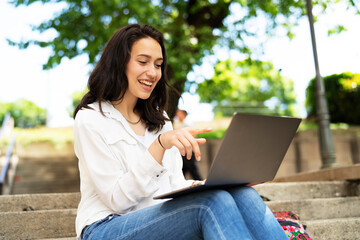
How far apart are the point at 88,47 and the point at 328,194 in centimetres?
417

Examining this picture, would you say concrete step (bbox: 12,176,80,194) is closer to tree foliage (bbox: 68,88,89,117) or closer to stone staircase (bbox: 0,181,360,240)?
tree foliage (bbox: 68,88,89,117)

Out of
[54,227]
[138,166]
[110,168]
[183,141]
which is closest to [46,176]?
[54,227]

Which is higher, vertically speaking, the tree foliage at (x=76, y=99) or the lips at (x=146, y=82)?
the lips at (x=146, y=82)

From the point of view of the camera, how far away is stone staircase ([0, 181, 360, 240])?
9.57 feet

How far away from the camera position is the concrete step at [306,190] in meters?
3.90

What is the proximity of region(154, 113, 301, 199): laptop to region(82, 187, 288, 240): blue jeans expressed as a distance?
0.21ft

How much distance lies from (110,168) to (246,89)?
24578 millimetres

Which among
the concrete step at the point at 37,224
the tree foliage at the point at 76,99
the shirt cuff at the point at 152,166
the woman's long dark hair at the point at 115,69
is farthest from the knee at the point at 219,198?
the concrete step at the point at 37,224

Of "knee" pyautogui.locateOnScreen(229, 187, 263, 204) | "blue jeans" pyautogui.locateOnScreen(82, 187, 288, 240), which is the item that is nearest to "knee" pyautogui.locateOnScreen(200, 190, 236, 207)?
"blue jeans" pyautogui.locateOnScreen(82, 187, 288, 240)

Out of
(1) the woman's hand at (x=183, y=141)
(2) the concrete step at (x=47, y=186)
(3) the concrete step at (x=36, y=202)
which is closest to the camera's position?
(1) the woman's hand at (x=183, y=141)

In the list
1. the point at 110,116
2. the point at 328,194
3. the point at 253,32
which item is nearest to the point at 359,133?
the point at 253,32

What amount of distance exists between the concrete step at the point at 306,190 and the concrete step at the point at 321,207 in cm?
40

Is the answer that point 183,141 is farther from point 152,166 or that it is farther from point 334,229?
point 334,229

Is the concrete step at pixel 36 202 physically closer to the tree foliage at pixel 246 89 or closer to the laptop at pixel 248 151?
the laptop at pixel 248 151
